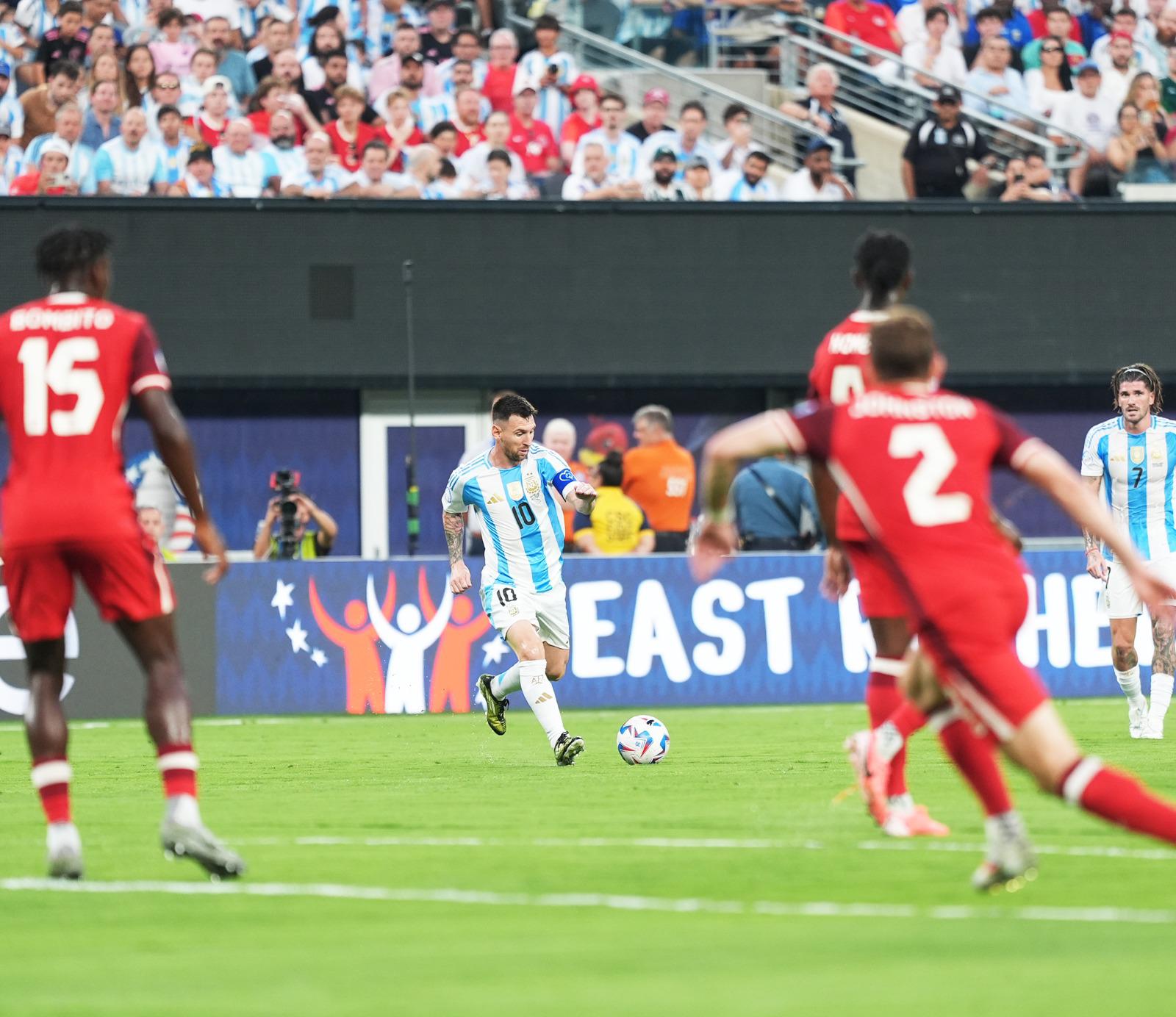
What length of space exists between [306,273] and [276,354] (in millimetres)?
931

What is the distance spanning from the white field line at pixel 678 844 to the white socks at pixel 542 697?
4259 millimetres

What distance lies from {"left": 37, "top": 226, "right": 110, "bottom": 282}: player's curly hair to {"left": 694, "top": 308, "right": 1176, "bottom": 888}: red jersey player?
257cm

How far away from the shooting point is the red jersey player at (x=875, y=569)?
9156 mm

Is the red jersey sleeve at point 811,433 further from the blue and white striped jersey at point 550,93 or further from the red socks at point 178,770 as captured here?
the blue and white striped jersey at point 550,93

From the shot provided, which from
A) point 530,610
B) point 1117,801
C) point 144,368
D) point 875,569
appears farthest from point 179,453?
point 530,610

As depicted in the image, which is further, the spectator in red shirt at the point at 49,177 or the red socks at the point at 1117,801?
the spectator in red shirt at the point at 49,177

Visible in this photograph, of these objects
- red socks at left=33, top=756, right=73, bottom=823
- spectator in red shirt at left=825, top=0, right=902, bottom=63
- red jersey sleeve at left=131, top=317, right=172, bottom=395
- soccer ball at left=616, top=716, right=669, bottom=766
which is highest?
spectator in red shirt at left=825, top=0, right=902, bottom=63

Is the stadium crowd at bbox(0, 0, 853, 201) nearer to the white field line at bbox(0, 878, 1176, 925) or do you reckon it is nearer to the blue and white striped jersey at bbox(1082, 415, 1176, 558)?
the blue and white striped jersey at bbox(1082, 415, 1176, 558)

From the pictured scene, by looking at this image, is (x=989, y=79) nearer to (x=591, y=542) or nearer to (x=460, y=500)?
(x=591, y=542)

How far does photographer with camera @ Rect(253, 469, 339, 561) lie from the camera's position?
21375 mm

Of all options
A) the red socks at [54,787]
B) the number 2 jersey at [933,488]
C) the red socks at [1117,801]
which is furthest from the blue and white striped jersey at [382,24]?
the red socks at [1117,801]

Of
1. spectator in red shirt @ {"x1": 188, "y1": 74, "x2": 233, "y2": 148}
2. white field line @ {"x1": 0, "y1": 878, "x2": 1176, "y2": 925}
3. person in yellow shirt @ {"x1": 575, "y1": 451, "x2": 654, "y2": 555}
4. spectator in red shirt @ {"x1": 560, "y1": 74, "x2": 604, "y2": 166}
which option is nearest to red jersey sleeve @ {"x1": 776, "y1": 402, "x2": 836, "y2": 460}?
white field line @ {"x1": 0, "y1": 878, "x2": 1176, "y2": 925}

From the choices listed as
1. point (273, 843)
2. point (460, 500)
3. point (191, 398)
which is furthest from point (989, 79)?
point (273, 843)

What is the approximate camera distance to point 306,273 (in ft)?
78.0
